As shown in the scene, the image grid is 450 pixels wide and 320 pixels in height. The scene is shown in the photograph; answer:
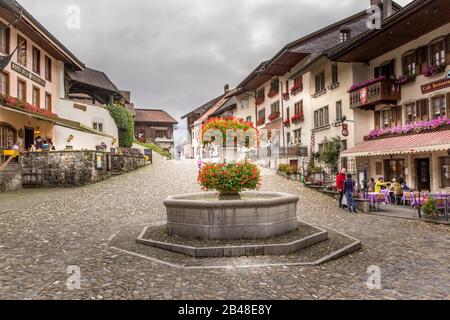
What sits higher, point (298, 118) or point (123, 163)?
point (298, 118)

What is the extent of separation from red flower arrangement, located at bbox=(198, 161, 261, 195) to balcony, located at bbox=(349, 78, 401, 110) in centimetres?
1423

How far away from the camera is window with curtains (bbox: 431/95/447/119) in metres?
18.3

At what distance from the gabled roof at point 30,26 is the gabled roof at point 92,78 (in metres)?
4.53

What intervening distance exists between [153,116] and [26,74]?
4479cm

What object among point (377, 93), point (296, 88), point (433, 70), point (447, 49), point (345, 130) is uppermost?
point (296, 88)

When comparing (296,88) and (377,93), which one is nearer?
(377,93)

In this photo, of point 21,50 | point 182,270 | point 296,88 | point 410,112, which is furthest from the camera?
point 296,88

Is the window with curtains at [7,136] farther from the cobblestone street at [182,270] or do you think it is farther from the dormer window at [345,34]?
the dormer window at [345,34]

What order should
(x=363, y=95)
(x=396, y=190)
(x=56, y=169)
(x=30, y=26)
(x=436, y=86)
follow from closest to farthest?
(x=396, y=190) → (x=436, y=86) → (x=56, y=169) → (x=363, y=95) → (x=30, y=26)

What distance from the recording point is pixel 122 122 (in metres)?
39.2

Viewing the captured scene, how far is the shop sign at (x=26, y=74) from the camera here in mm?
24312

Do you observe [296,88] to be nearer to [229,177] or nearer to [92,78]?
[92,78]

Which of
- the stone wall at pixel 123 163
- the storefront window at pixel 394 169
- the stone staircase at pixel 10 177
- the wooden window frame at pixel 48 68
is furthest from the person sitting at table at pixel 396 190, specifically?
the wooden window frame at pixel 48 68

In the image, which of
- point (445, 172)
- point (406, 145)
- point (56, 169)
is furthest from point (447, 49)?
point (56, 169)
